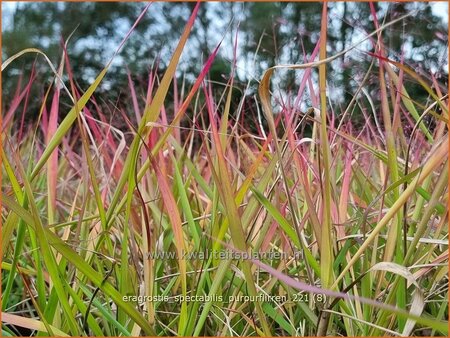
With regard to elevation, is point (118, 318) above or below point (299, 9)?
below

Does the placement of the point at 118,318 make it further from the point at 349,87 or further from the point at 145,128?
the point at 349,87

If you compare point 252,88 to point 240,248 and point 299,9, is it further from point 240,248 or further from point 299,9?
point 299,9

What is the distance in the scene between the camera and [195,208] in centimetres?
84

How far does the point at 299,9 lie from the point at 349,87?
1.60 m

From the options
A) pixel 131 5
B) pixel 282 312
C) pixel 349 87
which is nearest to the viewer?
pixel 282 312

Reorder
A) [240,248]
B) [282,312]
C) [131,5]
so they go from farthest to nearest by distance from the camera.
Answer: [131,5]
[282,312]
[240,248]

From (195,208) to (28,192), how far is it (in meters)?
0.41

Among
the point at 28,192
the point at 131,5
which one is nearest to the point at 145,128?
the point at 28,192

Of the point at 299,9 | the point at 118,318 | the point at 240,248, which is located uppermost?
the point at 299,9

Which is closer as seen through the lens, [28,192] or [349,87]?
[28,192]

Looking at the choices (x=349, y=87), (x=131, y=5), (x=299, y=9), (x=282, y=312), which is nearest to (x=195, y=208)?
(x=282, y=312)

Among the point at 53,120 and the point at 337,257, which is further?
the point at 53,120

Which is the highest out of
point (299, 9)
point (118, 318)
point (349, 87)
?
point (299, 9)

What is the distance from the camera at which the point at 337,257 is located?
1.72 ft
